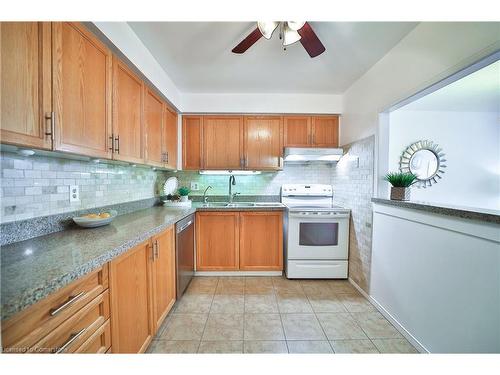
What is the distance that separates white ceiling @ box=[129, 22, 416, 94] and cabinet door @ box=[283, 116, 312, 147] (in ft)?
1.26

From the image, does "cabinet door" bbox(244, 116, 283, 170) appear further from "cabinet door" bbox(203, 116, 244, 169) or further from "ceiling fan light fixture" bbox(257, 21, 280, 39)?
"ceiling fan light fixture" bbox(257, 21, 280, 39)

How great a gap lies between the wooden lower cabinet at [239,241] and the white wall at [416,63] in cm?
160

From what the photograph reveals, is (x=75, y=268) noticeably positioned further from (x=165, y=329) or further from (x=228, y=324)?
(x=228, y=324)

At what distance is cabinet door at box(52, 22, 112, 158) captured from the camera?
97cm

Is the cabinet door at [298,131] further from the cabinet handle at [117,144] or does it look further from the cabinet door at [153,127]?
the cabinet handle at [117,144]

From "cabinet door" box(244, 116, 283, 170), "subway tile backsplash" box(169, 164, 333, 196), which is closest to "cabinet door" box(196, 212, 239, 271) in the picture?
"subway tile backsplash" box(169, 164, 333, 196)

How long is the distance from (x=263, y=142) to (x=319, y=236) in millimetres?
1502

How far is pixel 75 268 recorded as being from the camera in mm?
722

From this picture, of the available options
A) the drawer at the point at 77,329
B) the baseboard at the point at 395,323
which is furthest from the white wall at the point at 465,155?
the drawer at the point at 77,329

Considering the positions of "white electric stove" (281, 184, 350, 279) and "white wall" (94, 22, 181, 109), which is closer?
"white wall" (94, 22, 181, 109)

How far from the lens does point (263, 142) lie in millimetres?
2857

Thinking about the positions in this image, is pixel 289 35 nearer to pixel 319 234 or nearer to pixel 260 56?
pixel 260 56
